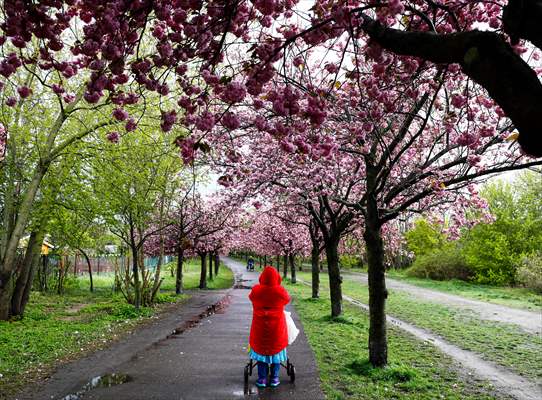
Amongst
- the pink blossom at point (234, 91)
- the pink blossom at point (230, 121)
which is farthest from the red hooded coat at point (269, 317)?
the pink blossom at point (234, 91)

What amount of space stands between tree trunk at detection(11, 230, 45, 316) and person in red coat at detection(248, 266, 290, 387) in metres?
11.3

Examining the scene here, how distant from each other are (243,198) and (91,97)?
34.5ft

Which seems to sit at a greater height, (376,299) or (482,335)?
(376,299)

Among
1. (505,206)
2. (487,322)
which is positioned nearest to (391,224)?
(487,322)

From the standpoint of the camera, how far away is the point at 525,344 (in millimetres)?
10977

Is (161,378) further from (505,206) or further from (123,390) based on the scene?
(505,206)

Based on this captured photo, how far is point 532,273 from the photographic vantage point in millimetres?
24953

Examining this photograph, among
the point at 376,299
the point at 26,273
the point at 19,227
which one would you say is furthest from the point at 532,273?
the point at 19,227

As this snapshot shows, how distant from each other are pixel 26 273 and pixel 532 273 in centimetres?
2621

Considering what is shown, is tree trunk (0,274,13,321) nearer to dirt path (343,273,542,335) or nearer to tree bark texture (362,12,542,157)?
tree bark texture (362,12,542,157)

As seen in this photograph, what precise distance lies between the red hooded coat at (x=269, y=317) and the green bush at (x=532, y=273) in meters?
23.7

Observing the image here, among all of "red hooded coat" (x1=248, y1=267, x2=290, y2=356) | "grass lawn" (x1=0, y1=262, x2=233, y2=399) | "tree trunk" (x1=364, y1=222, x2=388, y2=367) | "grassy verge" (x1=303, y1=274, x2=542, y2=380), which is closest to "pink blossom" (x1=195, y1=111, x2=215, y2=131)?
"red hooded coat" (x1=248, y1=267, x2=290, y2=356)

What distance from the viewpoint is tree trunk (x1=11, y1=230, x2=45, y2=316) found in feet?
46.2

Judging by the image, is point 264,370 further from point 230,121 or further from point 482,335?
point 482,335
